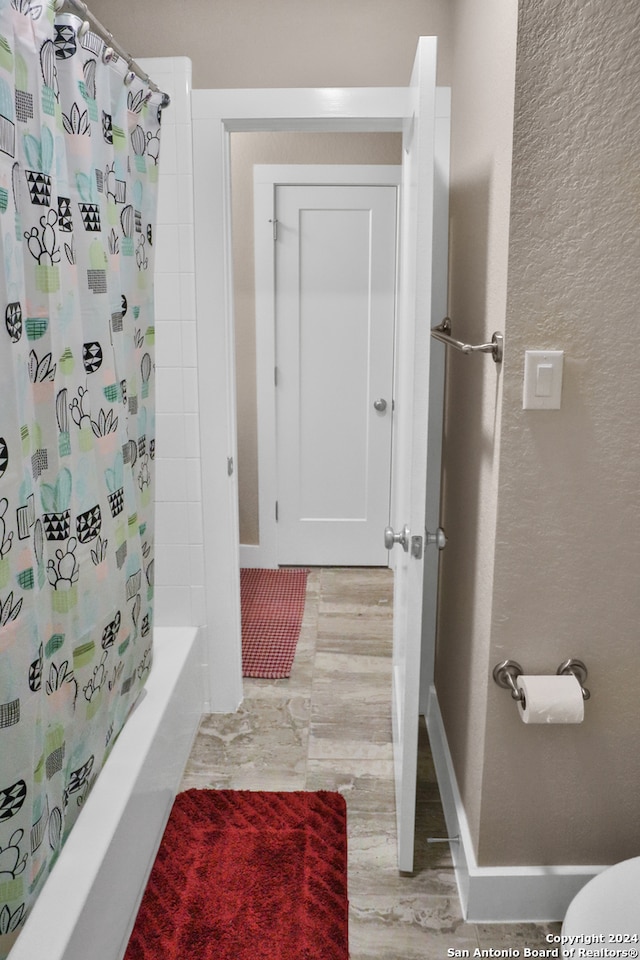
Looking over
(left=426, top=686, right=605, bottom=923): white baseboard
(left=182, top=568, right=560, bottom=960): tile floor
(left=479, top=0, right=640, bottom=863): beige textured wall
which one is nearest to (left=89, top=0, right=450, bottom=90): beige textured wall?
(left=479, top=0, right=640, bottom=863): beige textured wall

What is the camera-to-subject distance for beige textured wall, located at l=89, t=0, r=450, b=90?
2352 millimetres

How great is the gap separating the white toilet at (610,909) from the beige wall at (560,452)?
0.33 meters

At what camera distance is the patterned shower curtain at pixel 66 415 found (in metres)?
1.28

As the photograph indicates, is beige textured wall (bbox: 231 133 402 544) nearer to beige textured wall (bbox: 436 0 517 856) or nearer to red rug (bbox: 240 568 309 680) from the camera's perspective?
red rug (bbox: 240 568 309 680)

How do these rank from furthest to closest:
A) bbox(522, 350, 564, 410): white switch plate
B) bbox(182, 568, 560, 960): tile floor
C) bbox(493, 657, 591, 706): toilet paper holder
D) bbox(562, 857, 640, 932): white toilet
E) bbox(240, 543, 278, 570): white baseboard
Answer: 1. bbox(240, 543, 278, 570): white baseboard
2. bbox(182, 568, 560, 960): tile floor
3. bbox(493, 657, 591, 706): toilet paper holder
4. bbox(522, 350, 564, 410): white switch plate
5. bbox(562, 857, 640, 932): white toilet

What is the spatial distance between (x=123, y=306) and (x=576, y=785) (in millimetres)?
1559

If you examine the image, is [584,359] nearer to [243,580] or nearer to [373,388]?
[373,388]

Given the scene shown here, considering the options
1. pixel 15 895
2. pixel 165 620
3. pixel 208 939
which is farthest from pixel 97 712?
pixel 165 620

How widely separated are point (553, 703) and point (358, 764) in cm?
104

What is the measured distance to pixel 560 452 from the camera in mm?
1648

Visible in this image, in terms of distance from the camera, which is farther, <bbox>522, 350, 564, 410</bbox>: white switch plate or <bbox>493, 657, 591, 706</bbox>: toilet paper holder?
<bbox>493, 657, 591, 706</bbox>: toilet paper holder

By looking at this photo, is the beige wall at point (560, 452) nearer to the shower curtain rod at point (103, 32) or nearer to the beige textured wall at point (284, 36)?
the beige textured wall at point (284, 36)

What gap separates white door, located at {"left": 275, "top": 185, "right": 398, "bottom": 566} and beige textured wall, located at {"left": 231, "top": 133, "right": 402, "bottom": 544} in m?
0.14

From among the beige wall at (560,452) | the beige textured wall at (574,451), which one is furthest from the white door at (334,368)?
the beige textured wall at (574,451)
